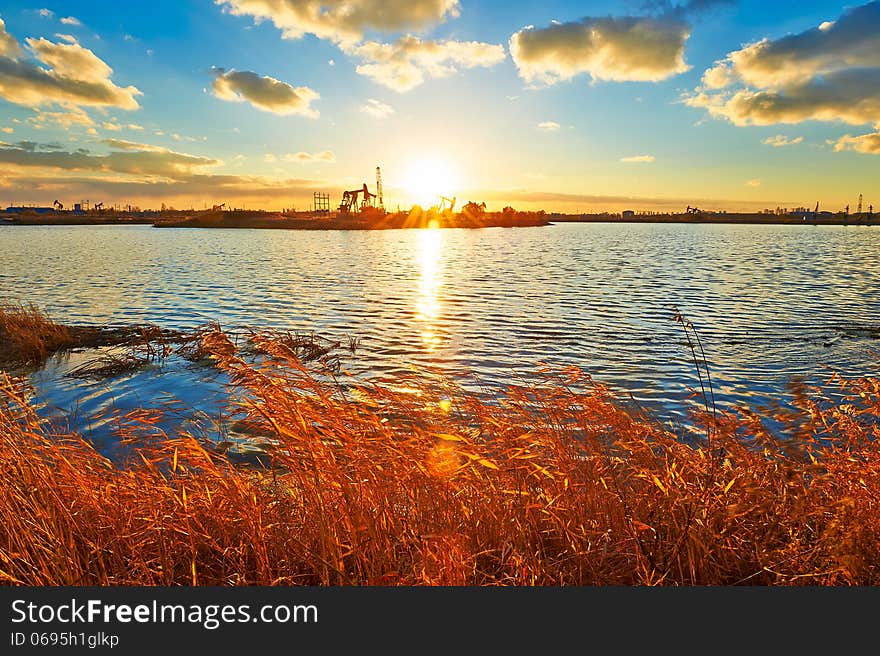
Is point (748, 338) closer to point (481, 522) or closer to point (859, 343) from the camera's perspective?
point (859, 343)

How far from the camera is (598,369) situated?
13.8 m

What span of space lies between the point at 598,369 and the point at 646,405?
284 cm

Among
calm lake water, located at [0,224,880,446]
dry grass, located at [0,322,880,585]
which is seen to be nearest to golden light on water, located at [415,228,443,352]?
calm lake water, located at [0,224,880,446]

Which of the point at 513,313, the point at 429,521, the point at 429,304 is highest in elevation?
the point at 429,521

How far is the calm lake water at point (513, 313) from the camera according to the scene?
13195mm

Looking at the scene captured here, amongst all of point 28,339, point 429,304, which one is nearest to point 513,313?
point 429,304

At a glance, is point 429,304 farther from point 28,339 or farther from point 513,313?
point 28,339

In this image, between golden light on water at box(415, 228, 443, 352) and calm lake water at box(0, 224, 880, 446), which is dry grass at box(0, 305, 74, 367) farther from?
golden light on water at box(415, 228, 443, 352)

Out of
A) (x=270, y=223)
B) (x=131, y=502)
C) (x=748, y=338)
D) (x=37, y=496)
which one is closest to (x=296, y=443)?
(x=131, y=502)

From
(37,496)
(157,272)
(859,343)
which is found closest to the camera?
(37,496)

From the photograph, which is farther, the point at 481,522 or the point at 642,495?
the point at 642,495

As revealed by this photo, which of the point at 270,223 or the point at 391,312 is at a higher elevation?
the point at 270,223

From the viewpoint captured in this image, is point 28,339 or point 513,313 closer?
point 28,339

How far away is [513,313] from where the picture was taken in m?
22.4
